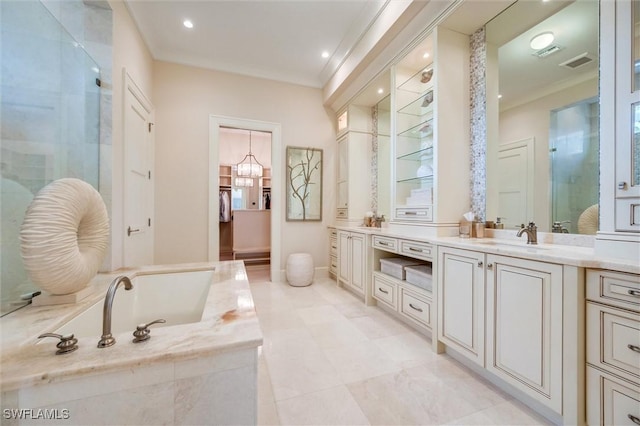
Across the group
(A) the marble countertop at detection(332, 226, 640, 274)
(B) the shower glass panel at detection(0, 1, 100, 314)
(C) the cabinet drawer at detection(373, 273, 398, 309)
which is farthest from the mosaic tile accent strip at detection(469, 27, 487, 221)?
(B) the shower glass panel at detection(0, 1, 100, 314)

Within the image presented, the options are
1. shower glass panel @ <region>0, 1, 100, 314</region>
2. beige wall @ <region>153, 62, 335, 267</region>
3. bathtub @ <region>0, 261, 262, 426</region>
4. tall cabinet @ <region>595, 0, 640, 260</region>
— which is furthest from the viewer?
beige wall @ <region>153, 62, 335, 267</region>

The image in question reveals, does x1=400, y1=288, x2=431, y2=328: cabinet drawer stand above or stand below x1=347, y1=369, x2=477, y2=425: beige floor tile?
above

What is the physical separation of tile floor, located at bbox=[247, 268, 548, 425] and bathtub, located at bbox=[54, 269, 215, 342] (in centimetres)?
68

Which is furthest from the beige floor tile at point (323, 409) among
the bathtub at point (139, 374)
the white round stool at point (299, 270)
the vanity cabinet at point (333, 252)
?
the vanity cabinet at point (333, 252)

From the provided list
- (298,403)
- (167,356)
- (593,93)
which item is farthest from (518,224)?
(167,356)

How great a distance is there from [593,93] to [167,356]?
2678 mm

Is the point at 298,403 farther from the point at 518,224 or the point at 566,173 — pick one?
the point at 566,173

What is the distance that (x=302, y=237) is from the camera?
160 inches

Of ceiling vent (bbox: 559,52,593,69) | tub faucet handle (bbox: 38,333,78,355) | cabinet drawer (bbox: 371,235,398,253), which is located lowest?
tub faucet handle (bbox: 38,333,78,355)

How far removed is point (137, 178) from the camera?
263 cm

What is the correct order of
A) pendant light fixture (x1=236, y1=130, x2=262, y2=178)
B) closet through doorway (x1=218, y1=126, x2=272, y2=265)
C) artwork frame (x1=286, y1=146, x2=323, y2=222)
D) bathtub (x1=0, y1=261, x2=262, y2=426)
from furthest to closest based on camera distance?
closet through doorway (x1=218, y1=126, x2=272, y2=265)
pendant light fixture (x1=236, y1=130, x2=262, y2=178)
artwork frame (x1=286, y1=146, x2=323, y2=222)
bathtub (x1=0, y1=261, x2=262, y2=426)

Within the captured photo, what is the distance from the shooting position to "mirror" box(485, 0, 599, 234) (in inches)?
62.9

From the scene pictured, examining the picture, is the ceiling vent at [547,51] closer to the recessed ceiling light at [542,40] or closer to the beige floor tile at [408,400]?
the recessed ceiling light at [542,40]

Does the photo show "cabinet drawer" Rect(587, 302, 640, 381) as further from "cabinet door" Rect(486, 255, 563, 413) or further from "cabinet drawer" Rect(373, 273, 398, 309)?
"cabinet drawer" Rect(373, 273, 398, 309)
